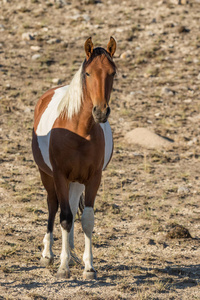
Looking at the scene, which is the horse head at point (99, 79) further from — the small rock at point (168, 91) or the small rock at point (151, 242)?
the small rock at point (168, 91)

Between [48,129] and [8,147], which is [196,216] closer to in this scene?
[48,129]

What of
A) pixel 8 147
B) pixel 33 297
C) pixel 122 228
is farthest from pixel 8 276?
pixel 8 147

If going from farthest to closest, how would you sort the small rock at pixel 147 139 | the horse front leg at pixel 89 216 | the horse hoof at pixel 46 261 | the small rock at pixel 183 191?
the small rock at pixel 147 139 < the small rock at pixel 183 191 < the horse hoof at pixel 46 261 < the horse front leg at pixel 89 216

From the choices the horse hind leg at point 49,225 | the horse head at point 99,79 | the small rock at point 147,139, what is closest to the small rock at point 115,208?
the horse hind leg at point 49,225

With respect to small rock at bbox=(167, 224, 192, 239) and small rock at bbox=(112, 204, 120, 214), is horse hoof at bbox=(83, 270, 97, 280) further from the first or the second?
small rock at bbox=(112, 204, 120, 214)

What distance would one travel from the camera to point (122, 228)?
296 inches

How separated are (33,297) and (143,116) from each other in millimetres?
8353

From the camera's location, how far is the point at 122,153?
1088 centimetres

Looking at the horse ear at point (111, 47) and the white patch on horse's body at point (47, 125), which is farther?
the white patch on horse's body at point (47, 125)

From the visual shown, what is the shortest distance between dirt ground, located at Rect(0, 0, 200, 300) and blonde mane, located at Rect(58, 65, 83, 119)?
6.11ft

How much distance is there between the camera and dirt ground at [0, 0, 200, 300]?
5.71 m

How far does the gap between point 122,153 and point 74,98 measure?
221 inches

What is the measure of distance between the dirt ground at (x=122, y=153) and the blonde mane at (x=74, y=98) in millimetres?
1863

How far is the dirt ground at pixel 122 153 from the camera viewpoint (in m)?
5.71
